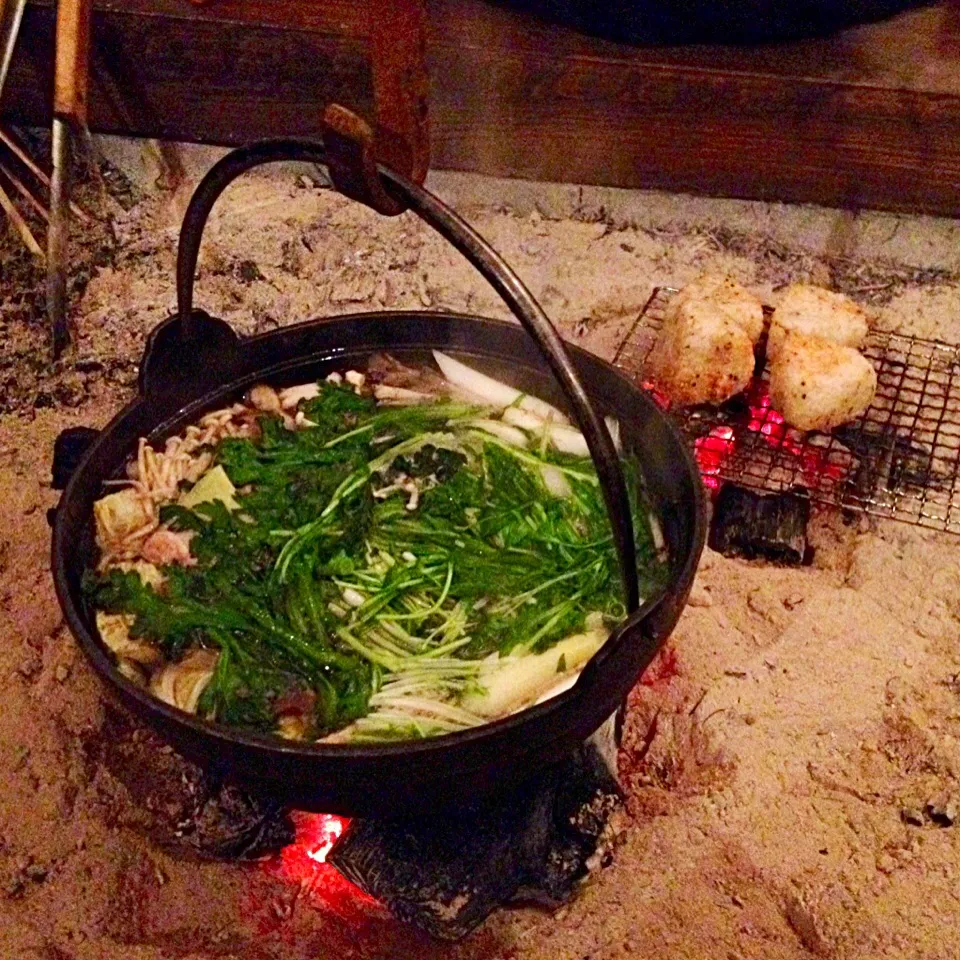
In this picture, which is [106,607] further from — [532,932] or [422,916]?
[532,932]

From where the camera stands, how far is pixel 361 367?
9.68ft

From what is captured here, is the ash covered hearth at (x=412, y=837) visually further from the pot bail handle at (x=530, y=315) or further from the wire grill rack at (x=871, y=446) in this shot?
the wire grill rack at (x=871, y=446)

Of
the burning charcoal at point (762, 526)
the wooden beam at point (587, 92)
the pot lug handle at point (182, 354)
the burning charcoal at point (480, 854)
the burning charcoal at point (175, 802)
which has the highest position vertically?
the wooden beam at point (587, 92)

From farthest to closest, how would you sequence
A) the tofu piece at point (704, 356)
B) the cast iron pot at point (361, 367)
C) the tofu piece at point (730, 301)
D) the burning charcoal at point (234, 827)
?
1. the tofu piece at point (730, 301)
2. the tofu piece at point (704, 356)
3. the burning charcoal at point (234, 827)
4. the cast iron pot at point (361, 367)

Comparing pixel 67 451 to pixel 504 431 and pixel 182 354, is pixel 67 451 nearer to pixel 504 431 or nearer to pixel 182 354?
pixel 182 354

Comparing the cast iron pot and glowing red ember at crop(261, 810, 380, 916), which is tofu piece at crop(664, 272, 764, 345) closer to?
the cast iron pot

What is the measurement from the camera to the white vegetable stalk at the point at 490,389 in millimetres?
2820

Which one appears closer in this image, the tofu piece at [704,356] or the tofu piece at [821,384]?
the tofu piece at [821,384]

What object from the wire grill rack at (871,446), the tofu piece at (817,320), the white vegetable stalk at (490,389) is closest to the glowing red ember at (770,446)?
the wire grill rack at (871,446)

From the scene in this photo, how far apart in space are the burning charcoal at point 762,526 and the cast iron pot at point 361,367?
3.12 feet

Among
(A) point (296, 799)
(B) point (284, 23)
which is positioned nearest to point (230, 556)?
(A) point (296, 799)

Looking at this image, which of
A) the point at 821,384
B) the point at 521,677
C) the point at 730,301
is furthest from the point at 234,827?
the point at 730,301

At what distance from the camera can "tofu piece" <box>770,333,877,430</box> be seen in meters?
3.35

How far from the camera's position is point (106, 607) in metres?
2.34
